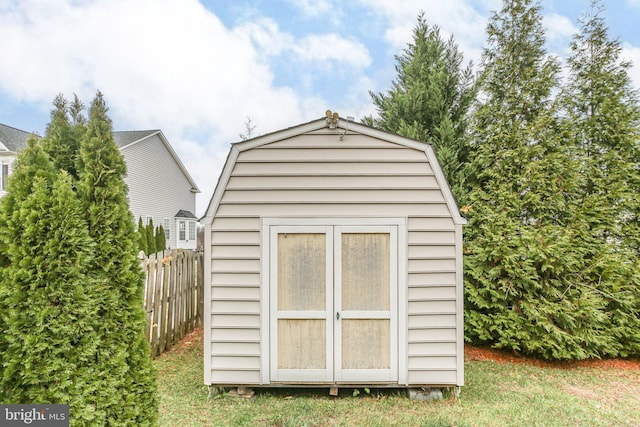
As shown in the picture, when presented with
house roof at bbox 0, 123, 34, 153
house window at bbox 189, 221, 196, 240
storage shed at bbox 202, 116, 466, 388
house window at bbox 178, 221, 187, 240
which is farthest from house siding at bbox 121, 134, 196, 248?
storage shed at bbox 202, 116, 466, 388

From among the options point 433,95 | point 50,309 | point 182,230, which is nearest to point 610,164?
point 433,95

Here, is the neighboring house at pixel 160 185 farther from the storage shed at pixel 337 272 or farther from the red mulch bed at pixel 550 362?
the red mulch bed at pixel 550 362

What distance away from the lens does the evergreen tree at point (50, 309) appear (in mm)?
1973

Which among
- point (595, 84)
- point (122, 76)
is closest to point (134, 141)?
point (122, 76)

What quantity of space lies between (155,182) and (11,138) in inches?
269

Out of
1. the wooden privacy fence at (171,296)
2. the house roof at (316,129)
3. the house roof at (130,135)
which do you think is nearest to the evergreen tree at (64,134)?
the house roof at (316,129)

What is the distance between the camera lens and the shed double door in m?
3.69

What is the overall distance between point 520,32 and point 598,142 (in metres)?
2.07

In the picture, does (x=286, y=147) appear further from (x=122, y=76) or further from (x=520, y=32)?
(x=122, y=76)

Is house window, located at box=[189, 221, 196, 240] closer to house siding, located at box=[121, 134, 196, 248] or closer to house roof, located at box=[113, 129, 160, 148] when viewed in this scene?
house siding, located at box=[121, 134, 196, 248]

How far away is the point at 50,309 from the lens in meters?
1.99

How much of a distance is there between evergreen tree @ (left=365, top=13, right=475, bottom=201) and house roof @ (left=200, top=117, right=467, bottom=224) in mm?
2272

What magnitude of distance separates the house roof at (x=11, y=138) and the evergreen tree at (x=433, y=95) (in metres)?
16.8

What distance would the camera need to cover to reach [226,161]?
3799mm
